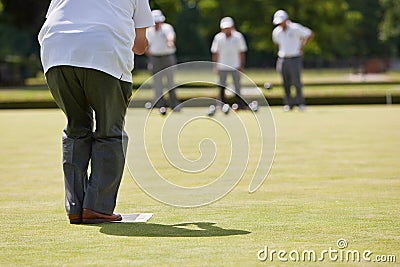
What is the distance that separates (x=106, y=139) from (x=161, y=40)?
1350cm

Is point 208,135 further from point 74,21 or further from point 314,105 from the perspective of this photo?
point 314,105

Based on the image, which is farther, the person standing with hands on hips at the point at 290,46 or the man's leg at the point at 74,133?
the person standing with hands on hips at the point at 290,46

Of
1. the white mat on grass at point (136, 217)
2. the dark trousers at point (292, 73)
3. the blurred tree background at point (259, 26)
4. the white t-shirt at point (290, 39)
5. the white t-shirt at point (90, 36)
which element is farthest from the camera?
the blurred tree background at point (259, 26)

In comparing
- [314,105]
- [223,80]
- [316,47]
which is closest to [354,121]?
[223,80]

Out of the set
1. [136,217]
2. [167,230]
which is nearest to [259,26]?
[136,217]

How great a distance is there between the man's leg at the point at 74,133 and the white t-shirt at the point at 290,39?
45.7ft

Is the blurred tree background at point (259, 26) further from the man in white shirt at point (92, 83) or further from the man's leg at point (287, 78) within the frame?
the man in white shirt at point (92, 83)

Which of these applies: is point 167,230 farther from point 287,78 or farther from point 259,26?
point 259,26

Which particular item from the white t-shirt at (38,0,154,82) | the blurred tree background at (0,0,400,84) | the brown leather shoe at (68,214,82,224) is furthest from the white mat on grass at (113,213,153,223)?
the blurred tree background at (0,0,400,84)

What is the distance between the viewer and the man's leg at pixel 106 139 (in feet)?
18.8

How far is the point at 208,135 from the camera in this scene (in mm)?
13203

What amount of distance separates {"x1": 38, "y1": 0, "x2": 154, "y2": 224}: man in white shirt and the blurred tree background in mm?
32468

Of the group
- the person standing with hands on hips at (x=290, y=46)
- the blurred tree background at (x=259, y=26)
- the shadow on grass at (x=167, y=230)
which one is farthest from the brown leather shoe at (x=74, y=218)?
the blurred tree background at (x=259, y=26)

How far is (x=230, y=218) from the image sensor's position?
5902 millimetres
